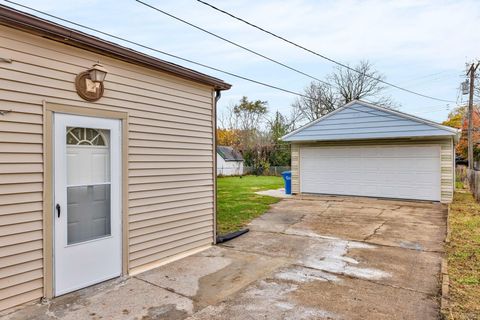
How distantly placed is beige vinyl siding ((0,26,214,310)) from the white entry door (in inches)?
7.5

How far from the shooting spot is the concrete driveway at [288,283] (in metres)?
3.30

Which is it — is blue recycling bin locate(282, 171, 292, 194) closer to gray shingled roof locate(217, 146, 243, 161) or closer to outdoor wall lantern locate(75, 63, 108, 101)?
outdoor wall lantern locate(75, 63, 108, 101)

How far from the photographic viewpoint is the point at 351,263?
16.0 ft

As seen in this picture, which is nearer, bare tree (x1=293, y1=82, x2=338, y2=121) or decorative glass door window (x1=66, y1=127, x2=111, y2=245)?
decorative glass door window (x1=66, y1=127, x2=111, y2=245)


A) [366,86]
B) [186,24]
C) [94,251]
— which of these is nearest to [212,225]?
[94,251]

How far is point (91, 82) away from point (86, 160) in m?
0.93

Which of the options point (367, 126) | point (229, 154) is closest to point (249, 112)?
point (229, 154)

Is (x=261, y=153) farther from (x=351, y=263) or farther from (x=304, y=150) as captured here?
(x=351, y=263)

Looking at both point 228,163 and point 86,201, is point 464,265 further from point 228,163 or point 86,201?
point 228,163

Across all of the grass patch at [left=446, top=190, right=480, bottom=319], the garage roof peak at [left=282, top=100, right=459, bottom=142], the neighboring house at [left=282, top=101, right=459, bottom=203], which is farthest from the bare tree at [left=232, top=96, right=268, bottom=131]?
the grass patch at [left=446, top=190, right=480, bottom=319]

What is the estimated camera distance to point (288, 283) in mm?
4078

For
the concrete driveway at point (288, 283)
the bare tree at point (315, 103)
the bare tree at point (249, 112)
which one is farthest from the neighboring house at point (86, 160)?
the bare tree at point (249, 112)

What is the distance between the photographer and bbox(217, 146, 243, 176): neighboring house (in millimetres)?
29766

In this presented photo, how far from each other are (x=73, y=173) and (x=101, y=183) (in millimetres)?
379
